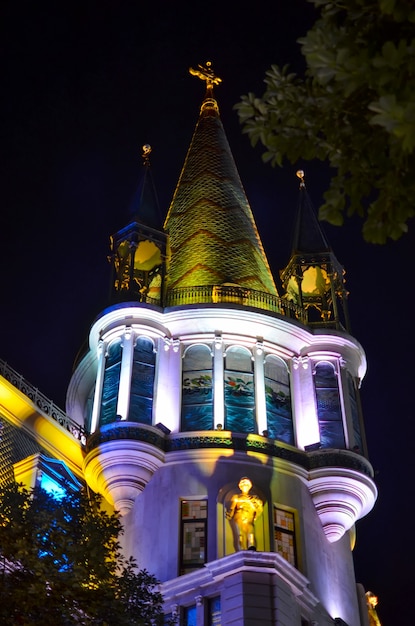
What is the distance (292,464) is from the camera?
2975cm

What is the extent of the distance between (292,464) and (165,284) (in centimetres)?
821

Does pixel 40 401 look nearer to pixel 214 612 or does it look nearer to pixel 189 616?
pixel 189 616

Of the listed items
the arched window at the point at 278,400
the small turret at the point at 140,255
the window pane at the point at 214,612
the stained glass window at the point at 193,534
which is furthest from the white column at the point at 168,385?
the window pane at the point at 214,612

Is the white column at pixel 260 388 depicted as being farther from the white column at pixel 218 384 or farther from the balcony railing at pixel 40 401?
the balcony railing at pixel 40 401

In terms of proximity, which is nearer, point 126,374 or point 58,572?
point 58,572

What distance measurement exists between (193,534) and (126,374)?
5.65 m

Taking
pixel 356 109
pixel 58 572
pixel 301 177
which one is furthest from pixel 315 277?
pixel 356 109

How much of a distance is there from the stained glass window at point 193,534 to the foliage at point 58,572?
18.7 feet

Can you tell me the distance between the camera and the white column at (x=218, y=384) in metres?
30.1

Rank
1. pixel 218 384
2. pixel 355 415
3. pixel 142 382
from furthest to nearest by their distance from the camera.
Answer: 1. pixel 355 415
2. pixel 218 384
3. pixel 142 382

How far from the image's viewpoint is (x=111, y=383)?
30.9 m

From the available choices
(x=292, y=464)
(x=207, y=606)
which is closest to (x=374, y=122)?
(x=207, y=606)

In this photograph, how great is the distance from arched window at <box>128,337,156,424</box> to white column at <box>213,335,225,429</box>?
198 cm

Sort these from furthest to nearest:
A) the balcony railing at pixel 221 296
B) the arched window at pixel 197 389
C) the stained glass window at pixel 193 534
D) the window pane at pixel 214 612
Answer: the balcony railing at pixel 221 296 → the arched window at pixel 197 389 → the stained glass window at pixel 193 534 → the window pane at pixel 214 612
